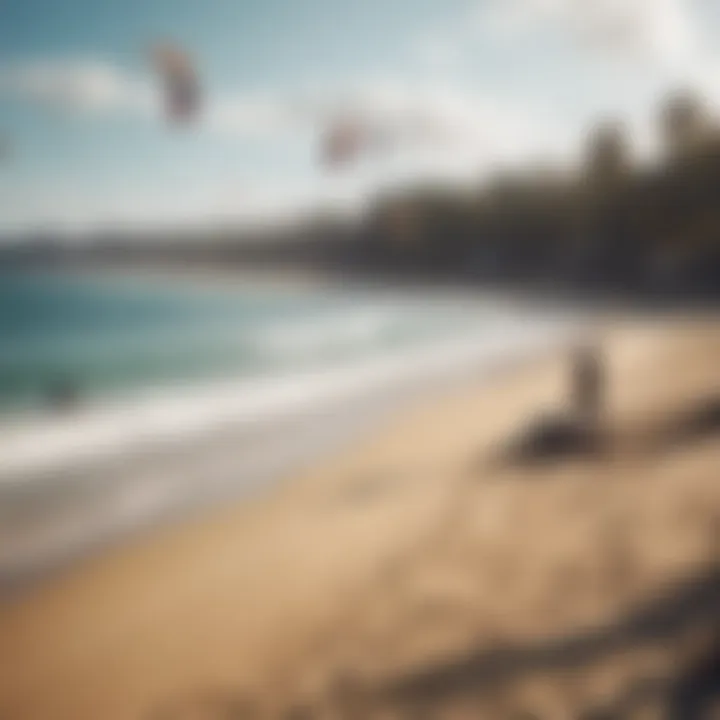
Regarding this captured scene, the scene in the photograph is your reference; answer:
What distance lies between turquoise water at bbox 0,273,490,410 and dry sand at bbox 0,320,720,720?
34 centimetres

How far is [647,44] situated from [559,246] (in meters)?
0.53

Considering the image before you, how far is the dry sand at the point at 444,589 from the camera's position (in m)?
1.39

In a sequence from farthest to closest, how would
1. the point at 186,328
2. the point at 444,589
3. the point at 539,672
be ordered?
the point at 186,328
the point at 444,589
the point at 539,672

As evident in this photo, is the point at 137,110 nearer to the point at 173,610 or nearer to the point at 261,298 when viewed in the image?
the point at 261,298

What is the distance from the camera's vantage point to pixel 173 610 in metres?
1.53

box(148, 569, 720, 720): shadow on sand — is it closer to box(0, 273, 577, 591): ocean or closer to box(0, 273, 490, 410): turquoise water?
box(0, 273, 577, 591): ocean

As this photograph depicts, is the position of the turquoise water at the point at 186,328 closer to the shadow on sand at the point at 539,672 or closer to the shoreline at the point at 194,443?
the shoreline at the point at 194,443

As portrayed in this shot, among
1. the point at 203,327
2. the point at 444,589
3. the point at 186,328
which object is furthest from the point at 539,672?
the point at 203,327

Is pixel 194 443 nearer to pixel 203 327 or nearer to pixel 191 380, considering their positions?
pixel 191 380

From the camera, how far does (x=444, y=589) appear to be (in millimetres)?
1541

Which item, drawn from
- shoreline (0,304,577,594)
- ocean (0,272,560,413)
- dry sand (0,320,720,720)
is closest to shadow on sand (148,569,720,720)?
dry sand (0,320,720,720)

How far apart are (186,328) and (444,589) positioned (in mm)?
883

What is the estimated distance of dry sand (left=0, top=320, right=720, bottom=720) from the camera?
1.39 m

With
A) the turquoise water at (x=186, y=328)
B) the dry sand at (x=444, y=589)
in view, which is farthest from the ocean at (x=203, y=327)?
the dry sand at (x=444, y=589)
